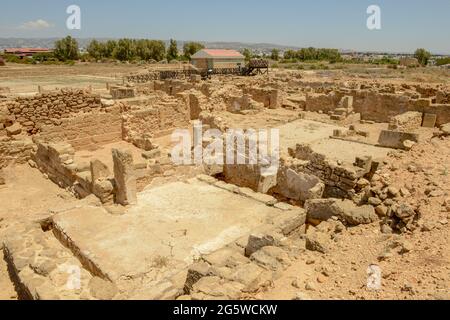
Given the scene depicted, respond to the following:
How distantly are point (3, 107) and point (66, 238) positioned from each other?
25.8ft

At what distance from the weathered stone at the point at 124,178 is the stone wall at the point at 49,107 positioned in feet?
19.8

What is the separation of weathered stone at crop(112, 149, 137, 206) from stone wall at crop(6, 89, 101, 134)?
6.02 m

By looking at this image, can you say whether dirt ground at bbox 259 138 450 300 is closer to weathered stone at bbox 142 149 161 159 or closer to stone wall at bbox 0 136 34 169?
weathered stone at bbox 142 149 161 159

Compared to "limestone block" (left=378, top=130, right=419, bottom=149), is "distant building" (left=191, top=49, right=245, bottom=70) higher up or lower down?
higher up

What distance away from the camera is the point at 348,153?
36.8 feet

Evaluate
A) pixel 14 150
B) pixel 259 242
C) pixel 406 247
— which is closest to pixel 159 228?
pixel 259 242

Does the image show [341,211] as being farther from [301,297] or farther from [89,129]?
[89,129]

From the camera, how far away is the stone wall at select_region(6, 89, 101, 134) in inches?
506

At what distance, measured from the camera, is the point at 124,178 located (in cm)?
823

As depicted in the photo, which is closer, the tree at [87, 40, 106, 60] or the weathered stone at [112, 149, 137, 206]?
the weathered stone at [112, 149, 137, 206]

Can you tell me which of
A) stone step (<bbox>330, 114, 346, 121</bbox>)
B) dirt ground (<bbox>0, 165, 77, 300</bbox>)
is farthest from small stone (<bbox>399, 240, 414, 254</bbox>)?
stone step (<bbox>330, 114, 346, 121</bbox>)

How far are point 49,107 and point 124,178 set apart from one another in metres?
7.34

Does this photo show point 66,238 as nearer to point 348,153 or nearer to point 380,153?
point 348,153
